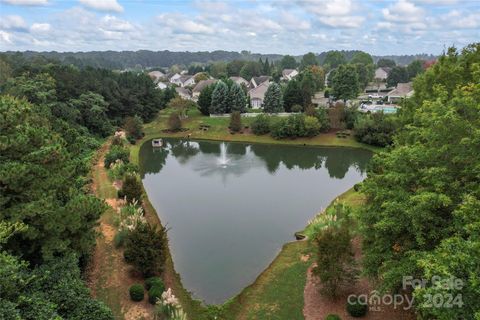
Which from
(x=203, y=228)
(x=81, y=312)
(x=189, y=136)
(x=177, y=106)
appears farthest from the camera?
(x=177, y=106)

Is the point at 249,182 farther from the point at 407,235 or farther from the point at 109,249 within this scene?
the point at 407,235

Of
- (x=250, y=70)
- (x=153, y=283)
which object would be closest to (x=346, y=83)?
(x=153, y=283)

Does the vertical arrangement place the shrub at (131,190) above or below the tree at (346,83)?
below

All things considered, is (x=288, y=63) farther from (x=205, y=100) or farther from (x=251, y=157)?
(x=251, y=157)

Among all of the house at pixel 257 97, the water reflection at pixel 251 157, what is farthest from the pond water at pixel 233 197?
the house at pixel 257 97

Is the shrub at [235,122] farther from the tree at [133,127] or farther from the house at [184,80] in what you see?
the house at [184,80]

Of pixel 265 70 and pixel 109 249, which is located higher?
pixel 265 70

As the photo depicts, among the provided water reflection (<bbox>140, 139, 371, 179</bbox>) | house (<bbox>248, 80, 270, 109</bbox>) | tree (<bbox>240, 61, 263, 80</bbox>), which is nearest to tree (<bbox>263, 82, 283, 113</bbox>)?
house (<bbox>248, 80, 270, 109</bbox>)

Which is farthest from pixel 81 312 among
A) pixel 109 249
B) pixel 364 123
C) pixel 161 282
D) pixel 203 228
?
pixel 364 123
